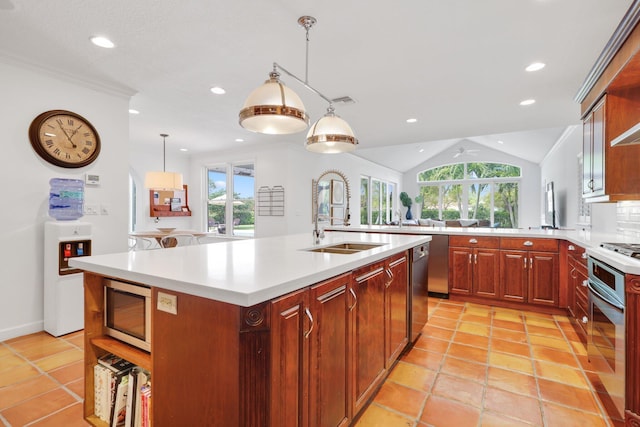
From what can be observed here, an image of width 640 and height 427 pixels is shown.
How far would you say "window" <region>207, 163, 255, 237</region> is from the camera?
6562 millimetres

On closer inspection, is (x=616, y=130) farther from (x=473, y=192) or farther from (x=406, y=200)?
(x=473, y=192)

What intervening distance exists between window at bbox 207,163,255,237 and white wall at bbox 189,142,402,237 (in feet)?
0.59

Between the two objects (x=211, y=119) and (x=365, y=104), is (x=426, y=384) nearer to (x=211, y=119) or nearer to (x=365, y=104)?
(x=365, y=104)

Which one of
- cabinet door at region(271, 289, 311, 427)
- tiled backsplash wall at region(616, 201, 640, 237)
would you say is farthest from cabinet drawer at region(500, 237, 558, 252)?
cabinet door at region(271, 289, 311, 427)

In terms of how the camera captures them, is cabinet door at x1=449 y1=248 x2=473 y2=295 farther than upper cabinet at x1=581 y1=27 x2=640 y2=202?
Yes

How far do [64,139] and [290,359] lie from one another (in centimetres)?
315

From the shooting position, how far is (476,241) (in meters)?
3.70

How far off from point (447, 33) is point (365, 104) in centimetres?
155

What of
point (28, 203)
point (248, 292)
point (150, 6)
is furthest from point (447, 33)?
point (28, 203)

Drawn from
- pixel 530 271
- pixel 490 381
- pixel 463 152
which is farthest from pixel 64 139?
pixel 463 152

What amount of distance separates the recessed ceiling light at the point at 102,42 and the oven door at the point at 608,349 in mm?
3742

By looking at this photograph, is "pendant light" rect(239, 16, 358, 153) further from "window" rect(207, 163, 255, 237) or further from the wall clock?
"window" rect(207, 163, 255, 237)

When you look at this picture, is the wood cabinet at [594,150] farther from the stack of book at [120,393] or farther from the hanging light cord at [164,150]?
the hanging light cord at [164,150]

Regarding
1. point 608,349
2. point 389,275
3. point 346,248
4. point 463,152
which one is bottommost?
point 608,349
